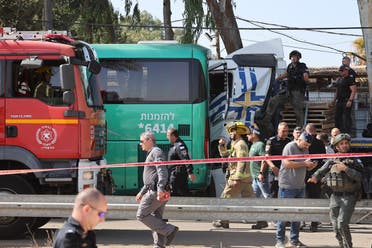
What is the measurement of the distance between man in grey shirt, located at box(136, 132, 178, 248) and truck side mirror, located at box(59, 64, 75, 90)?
Result: 2.00 metres

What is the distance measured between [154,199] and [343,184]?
2.42m

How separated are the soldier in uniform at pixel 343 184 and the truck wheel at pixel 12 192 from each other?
4451 millimetres

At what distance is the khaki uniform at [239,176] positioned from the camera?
42.5ft

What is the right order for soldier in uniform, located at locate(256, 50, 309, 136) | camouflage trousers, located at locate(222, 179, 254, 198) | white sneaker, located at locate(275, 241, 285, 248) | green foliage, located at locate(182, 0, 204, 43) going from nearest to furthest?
1. white sneaker, located at locate(275, 241, 285, 248)
2. camouflage trousers, located at locate(222, 179, 254, 198)
3. soldier in uniform, located at locate(256, 50, 309, 136)
4. green foliage, located at locate(182, 0, 204, 43)

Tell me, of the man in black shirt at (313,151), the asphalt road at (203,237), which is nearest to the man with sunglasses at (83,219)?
the asphalt road at (203,237)

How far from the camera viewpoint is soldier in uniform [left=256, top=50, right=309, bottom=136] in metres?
16.8

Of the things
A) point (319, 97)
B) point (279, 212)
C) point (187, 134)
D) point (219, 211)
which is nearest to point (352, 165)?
point (279, 212)

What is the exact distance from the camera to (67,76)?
11.5 m

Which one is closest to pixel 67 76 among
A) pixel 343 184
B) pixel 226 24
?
pixel 343 184

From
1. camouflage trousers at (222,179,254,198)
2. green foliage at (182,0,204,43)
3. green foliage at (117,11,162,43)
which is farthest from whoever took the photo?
green foliage at (117,11,162,43)

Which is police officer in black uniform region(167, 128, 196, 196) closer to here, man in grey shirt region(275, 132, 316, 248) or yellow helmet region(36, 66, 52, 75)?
man in grey shirt region(275, 132, 316, 248)

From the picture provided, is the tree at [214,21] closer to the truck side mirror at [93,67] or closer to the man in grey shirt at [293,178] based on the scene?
the truck side mirror at [93,67]

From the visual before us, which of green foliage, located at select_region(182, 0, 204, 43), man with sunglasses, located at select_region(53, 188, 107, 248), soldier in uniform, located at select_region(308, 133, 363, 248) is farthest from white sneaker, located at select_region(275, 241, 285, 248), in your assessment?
green foliage, located at select_region(182, 0, 204, 43)

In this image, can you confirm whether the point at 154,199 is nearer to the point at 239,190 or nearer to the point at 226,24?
the point at 239,190
